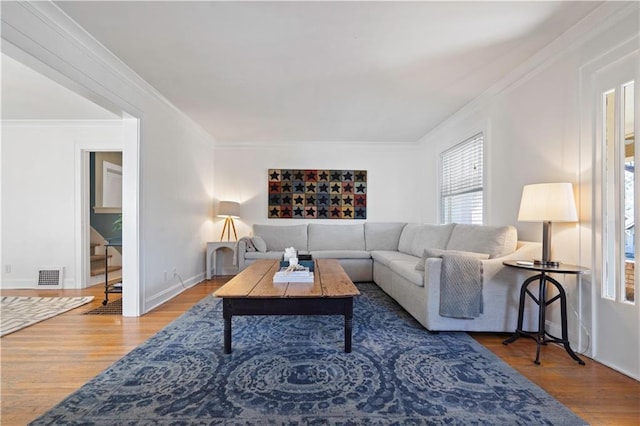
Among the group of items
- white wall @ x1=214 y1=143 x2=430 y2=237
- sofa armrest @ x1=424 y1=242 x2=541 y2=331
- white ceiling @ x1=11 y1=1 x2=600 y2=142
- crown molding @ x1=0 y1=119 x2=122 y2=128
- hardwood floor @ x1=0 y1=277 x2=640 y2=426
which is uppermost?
white ceiling @ x1=11 y1=1 x2=600 y2=142

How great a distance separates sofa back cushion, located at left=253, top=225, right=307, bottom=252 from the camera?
16.4 feet

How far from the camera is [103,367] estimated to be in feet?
6.53

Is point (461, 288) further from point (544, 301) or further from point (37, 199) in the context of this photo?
point (37, 199)

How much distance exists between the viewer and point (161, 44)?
2.38m

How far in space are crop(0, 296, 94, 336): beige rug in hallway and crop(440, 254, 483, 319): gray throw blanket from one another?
379cm

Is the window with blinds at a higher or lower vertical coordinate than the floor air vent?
higher

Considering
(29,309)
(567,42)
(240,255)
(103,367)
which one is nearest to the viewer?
(103,367)

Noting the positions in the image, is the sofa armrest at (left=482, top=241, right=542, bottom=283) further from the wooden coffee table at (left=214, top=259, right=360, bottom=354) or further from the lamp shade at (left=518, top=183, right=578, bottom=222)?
the wooden coffee table at (left=214, top=259, right=360, bottom=354)

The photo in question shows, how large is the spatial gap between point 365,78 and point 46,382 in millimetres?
3376

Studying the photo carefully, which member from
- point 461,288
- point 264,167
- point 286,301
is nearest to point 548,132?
point 461,288

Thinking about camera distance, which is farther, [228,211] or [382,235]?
[382,235]

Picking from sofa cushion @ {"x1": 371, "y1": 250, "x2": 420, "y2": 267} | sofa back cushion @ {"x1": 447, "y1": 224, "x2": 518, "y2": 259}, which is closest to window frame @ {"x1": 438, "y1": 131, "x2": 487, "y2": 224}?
sofa back cushion @ {"x1": 447, "y1": 224, "x2": 518, "y2": 259}

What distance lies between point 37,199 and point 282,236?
3.58 meters

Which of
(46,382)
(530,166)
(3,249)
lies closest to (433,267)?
(530,166)
